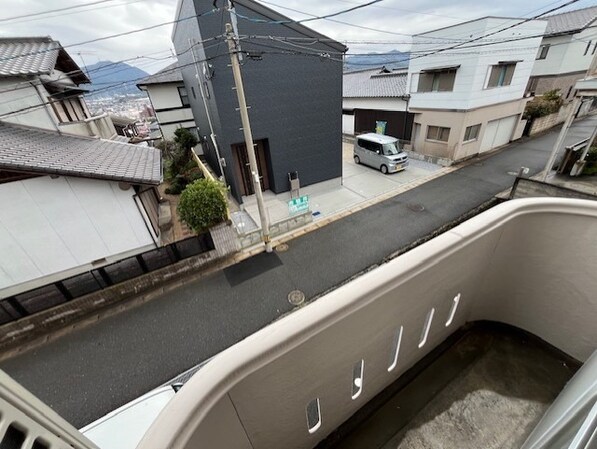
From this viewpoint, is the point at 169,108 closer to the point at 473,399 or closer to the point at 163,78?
the point at 163,78

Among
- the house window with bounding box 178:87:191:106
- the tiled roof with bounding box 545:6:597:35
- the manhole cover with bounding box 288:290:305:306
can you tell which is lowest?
the manhole cover with bounding box 288:290:305:306

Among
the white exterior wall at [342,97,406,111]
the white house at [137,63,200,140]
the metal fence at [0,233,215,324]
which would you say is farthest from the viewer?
the white house at [137,63,200,140]

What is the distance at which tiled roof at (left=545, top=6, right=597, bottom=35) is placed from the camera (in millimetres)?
20984

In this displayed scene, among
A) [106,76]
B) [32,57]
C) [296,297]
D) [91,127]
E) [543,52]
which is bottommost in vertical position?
[296,297]

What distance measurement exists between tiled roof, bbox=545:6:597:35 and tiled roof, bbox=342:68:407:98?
50.4 feet

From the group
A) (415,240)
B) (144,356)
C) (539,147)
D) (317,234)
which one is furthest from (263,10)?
(539,147)

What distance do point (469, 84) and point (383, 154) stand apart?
5351 mm

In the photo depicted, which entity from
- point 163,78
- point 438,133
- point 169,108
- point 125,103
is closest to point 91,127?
point 169,108

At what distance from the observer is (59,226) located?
700 cm

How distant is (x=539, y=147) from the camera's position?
15.7 metres

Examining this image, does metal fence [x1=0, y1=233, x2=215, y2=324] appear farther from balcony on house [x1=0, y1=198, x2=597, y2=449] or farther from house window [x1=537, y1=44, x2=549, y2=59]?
house window [x1=537, y1=44, x2=549, y2=59]

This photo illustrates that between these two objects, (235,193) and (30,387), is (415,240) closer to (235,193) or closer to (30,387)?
(235,193)

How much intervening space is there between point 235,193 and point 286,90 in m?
4.89

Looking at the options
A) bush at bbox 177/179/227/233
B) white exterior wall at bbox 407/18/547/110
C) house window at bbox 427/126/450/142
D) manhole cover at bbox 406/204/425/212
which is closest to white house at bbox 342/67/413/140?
white exterior wall at bbox 407/18/547/110
